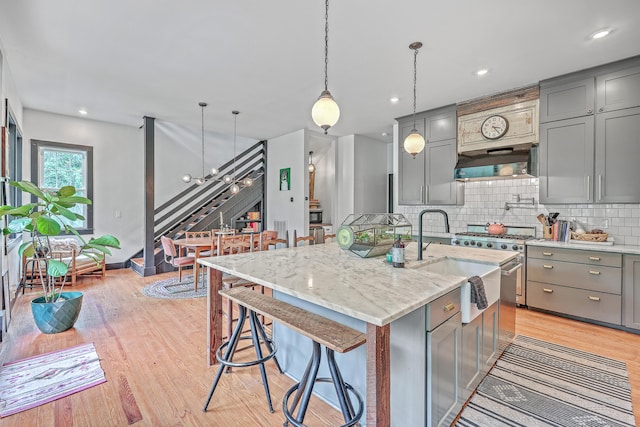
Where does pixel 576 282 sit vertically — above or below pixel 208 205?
below

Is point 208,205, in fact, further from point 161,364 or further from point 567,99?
point 567,99

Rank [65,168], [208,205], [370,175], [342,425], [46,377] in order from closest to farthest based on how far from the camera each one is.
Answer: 1. [342,425]
2. [46,377]
3. [65,168]
4. [208,205]
5. [370,175]

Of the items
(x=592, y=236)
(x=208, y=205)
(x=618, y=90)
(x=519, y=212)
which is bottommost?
(x=592, y=236)

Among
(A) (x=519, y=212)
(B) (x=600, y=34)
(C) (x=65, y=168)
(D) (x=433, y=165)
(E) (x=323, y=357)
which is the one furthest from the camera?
(C) (x=65, y=168)

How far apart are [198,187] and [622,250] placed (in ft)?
23.6

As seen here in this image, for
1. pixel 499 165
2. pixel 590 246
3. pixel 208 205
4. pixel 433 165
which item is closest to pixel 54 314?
pixel 208 205

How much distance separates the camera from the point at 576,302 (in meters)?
3.32

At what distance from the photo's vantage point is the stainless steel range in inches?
145

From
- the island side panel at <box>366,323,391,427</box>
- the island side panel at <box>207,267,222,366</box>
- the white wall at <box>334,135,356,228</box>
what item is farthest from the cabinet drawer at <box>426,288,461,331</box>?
the white wall at <box>334,135,356,228</box>

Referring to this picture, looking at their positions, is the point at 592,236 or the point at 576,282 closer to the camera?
the point at 576,282

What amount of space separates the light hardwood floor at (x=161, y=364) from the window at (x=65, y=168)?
78.8 inches

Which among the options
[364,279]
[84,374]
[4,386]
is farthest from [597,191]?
[4,386]

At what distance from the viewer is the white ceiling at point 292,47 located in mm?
2436

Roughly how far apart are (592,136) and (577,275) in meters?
1.54
